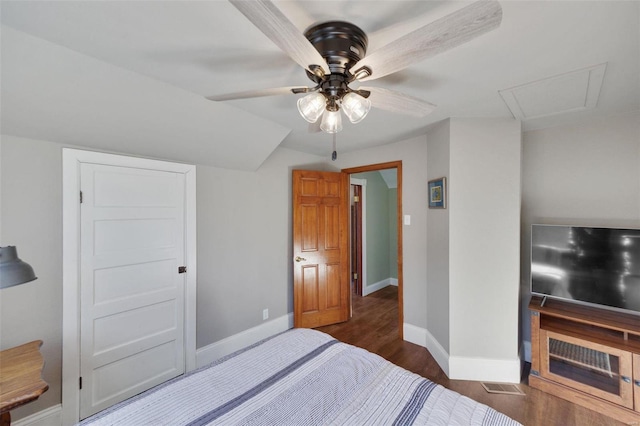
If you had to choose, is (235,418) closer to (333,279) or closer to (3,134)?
(3,134)

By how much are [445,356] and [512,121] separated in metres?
2.09

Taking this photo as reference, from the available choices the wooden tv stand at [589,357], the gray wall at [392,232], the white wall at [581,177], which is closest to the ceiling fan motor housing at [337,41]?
the white wall at [581,177]

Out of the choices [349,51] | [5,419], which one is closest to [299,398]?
[5,419]

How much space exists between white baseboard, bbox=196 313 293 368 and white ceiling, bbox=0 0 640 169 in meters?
1.85

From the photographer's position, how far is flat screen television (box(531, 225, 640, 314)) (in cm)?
183

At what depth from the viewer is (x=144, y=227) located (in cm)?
206

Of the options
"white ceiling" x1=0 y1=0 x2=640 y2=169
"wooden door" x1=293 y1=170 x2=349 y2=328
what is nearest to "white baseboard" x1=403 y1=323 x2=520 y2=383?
"wooden door" x1=293 y1=170 x2=349 y2=328

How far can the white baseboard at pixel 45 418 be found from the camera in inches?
62.2

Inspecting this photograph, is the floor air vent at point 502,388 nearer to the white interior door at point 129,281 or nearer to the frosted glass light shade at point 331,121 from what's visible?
the frosted glass light shade at point 331,121

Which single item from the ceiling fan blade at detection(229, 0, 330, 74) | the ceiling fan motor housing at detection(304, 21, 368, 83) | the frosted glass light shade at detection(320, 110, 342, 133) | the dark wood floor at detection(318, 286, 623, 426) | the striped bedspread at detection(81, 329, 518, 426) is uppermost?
Answer: the ceiling fan motor housing at detection(304, 21, 368, 83)

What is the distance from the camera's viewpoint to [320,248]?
321 cm

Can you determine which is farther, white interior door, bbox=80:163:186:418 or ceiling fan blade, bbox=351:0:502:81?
white interior door, bbox=80:163:186:418

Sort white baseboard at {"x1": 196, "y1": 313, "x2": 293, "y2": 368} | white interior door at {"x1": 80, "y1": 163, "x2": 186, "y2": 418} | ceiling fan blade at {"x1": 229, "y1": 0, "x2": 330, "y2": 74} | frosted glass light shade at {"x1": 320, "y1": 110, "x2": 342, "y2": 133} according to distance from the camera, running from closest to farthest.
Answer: ceiling fan blade at {"x1": 229, "y1": 0, "x2": 330, "y2": 74}, frosted glass light shade at {"x1": 320, "y1": 110, "x2": 342, "y2": 133}, white interior door at {"x1": 80, "y1": 163, "x2": 186, "y2": 418}, white baseboard at {"x1": 196, "y1": 313, "x2": 293, "y2": 368}

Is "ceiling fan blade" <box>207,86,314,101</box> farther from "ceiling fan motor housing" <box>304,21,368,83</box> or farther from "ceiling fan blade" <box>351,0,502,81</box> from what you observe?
"ceiling fan blade" <box>351,0,502,81</box>
